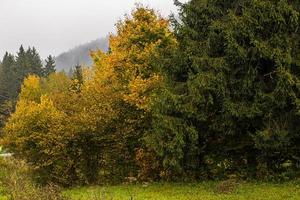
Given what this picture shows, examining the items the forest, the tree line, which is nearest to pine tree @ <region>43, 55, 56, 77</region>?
the tree line

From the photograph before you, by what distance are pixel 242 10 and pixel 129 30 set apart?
26.0 feet

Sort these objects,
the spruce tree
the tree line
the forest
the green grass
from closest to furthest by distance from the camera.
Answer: the green grass → the spruce tree → the forest → the tree line

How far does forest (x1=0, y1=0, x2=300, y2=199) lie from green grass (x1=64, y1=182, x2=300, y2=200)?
120 centimetres

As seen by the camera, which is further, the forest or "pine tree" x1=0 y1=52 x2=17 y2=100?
"pine tree" x1=0 y1=52 x2=17 y2=100

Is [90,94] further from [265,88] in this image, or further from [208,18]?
[265,88]

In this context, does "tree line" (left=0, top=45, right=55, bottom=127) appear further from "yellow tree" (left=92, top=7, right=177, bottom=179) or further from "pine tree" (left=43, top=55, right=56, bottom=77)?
"yellow tree" (left=92, top=7, right=177, bottom=179)

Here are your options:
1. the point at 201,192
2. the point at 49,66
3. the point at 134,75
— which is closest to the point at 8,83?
the point at 49,66

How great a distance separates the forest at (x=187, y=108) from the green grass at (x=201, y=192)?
120 centimetres

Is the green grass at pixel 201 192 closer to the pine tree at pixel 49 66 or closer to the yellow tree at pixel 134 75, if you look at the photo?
the yellow tree at pixel 134 75

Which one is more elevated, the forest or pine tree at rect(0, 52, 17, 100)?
pine tree at rect(0, 52, 17, 100)

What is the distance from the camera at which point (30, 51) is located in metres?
133

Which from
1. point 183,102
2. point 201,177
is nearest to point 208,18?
point 183,102

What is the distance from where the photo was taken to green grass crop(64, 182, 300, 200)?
1658 centimetres

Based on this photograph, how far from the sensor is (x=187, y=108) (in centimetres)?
1998
